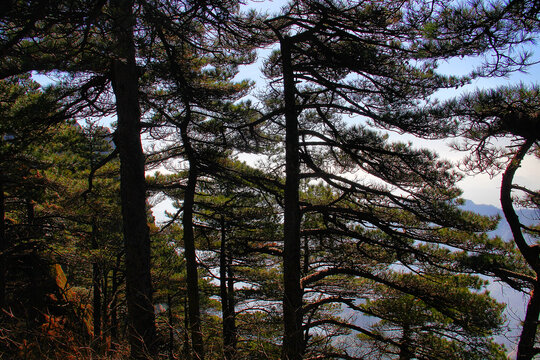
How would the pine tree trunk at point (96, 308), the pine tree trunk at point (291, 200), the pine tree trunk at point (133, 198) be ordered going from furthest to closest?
the pine tree trunk at point (291, 200)
the pine tree trunk at point (133, 198)
the pine tree trunk at point (96, 308)

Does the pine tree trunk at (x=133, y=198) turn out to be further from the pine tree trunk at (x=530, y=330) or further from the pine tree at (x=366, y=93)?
the pine tree trunk at (x=530, y=330)

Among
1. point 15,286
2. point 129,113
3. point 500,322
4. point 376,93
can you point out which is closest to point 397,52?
point 376,93

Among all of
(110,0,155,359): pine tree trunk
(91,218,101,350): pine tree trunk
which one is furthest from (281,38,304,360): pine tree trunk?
(91,218,101,350): pine tree trunk

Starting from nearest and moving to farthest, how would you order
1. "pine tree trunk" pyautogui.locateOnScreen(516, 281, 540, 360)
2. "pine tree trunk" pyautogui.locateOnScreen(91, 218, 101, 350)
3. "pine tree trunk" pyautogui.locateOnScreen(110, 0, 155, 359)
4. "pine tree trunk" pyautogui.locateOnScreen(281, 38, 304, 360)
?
"pine tree trunk" pyautogui.locateOnScreen(91, 218, 101, 350), "pine tree trunk" pyautogui.locateOnScreen(110, 0, 155, 359), "pine tree trunk" pyautogui.locateOnScreen(516, 281, 540, 360), "pine tree trunk" pyautogui.locateOnScreen(281, 38, 304, 360)

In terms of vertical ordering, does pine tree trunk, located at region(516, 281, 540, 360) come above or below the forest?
below

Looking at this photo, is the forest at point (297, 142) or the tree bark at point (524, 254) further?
the tree bark at point (524, 254)

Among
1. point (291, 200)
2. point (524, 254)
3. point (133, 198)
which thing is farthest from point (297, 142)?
point (524, 254)

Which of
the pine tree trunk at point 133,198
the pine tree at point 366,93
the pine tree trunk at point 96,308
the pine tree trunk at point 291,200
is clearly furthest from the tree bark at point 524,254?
the pine tree trunk at point 96,308

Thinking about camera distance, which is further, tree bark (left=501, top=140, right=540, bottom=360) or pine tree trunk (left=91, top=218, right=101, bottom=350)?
tree bark (left=501, top=140, right=540, bottom=360)

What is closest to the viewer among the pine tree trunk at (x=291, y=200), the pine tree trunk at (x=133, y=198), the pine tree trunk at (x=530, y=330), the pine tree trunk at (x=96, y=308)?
the pine tree trunk at (x=96, y=308)

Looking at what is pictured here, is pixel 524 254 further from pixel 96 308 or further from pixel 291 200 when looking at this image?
pixel 96 308

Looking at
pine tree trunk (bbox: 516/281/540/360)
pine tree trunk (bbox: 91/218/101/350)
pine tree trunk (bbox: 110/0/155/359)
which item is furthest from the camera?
pine tree trunk (bbox: 516/281/540/360)

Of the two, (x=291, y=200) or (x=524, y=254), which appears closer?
(x=291, y=200)

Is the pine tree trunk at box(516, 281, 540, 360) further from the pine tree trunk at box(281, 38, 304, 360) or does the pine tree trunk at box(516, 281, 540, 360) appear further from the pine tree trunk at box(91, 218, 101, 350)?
the pine tree trunk at box(91, 218, 101, 350)
